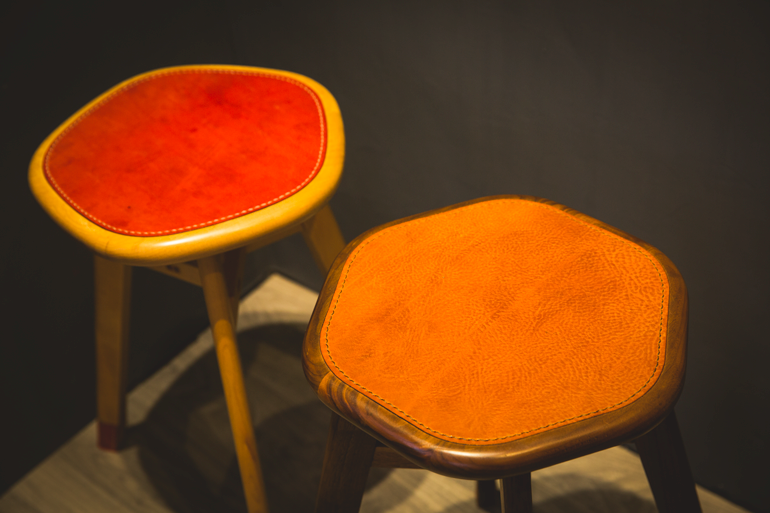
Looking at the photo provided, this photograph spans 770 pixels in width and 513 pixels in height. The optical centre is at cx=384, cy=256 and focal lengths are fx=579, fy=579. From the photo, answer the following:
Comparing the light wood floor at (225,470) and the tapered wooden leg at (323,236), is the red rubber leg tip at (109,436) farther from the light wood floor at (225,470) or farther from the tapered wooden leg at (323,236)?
the tapered wooden leg at (323,236)

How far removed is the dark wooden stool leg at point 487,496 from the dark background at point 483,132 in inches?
16.3

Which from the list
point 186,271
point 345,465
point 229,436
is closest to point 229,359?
point 186,271

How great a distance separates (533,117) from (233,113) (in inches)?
20.8

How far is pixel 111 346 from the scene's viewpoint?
47.2 inches

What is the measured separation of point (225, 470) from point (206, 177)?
30.8 inches

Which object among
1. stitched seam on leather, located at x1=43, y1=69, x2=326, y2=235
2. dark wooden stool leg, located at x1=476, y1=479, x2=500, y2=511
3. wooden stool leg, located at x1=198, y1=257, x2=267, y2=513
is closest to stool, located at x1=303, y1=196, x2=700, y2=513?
stitched seam on leather, located at x1=43, y1=69, x2=326, y2=235

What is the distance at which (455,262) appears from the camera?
0.69 m

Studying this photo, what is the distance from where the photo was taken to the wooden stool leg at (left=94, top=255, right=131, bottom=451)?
1093 mm

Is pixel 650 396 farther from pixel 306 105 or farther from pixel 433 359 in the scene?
pixel 306 105

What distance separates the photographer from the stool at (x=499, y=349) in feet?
1.73

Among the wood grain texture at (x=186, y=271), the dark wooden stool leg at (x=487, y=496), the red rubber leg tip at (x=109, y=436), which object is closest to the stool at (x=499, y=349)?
the wood grain texture at (x=186, y=271)

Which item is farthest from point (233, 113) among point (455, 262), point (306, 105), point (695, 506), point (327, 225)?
point (695, 506)

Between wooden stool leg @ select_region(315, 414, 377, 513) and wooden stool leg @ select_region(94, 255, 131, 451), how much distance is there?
1.99ft

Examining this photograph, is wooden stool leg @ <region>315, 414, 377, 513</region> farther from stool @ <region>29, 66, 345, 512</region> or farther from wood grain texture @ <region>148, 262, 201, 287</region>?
wood grain texture @ <region>148, 262, 201, 287</region>
